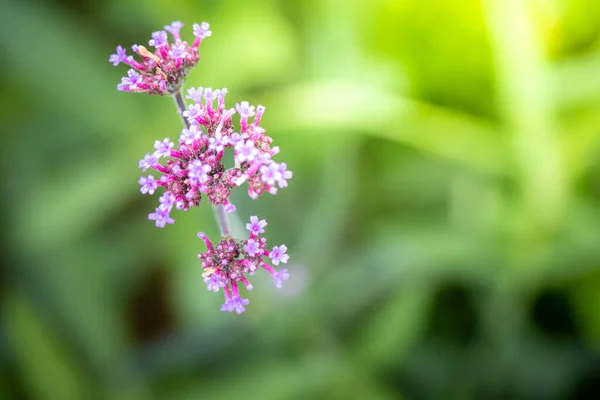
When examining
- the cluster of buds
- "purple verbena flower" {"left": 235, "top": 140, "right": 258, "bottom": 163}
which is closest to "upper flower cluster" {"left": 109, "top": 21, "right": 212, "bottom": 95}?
the cluster of buds

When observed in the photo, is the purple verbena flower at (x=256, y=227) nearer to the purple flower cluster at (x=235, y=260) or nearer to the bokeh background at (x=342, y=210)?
the purple flower cluster at (x=235, y=260)

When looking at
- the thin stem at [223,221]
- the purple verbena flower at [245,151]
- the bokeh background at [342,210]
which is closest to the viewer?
the purple verbena flower at [245,151]

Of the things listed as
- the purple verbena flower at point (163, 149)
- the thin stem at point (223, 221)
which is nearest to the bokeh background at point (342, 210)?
the thin stem at point (223, 221)

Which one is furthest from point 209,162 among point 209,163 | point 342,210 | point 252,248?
point 342,210

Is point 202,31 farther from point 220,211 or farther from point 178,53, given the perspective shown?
point 220,211

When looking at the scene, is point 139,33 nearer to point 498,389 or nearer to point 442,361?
point 442,361
